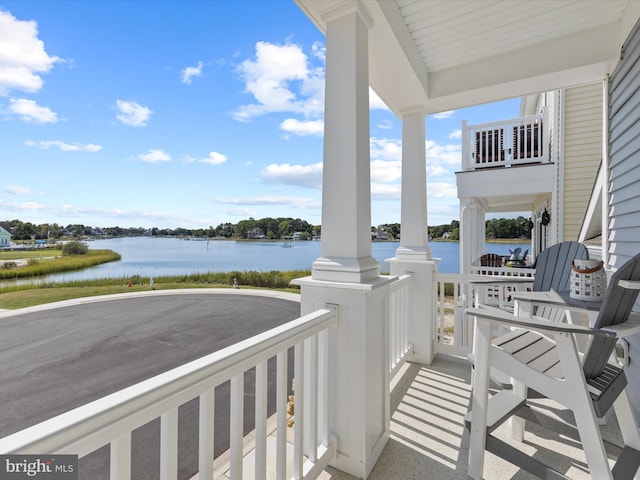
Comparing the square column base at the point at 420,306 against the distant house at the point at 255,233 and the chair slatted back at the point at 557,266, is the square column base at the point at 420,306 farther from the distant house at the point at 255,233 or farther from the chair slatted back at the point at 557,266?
the distant house at the point at 255,233

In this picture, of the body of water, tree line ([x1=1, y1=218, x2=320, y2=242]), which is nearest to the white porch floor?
tree line ([x1=1, y1=218, x2=320, y2=242])

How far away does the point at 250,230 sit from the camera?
14.8 m

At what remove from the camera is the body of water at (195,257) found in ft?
42.9

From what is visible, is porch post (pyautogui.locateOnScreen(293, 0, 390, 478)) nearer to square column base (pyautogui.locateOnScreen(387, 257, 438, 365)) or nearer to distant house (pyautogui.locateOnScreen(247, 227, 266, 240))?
square column base (pyautogui.locateOnScreen(387, 257, 438, 365))

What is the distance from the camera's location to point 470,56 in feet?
9.35

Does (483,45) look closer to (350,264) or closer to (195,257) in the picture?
(350,264)

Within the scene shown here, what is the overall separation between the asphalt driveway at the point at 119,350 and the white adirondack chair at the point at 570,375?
1.97 metres

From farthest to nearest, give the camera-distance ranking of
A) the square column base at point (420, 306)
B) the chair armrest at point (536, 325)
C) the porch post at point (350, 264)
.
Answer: the square column base at point (420, 306)
the porch post at point (350, 264)
the chair armrest at point (536, 325)

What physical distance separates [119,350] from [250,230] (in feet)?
33.8

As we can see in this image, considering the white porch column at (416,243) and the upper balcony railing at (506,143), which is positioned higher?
the upper balcony railing at (506,143)

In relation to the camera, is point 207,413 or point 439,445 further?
point 439,445

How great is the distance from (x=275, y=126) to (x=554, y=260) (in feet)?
35.6

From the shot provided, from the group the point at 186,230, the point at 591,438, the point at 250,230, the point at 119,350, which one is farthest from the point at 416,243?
the point at 186,230

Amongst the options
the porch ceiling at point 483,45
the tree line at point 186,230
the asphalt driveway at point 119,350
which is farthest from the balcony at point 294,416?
the porch ceiling at point 483,45
